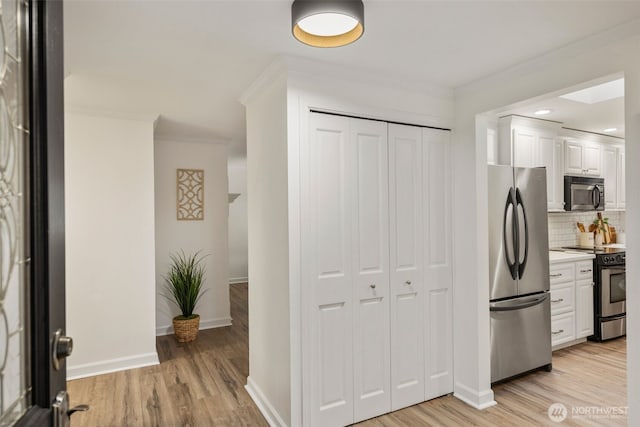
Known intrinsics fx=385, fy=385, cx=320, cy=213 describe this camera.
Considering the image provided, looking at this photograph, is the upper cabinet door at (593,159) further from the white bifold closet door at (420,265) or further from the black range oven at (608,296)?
the white bifold closet door at (420,265)

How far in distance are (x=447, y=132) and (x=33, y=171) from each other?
2.74m

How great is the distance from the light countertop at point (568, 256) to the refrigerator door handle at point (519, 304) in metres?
0.58

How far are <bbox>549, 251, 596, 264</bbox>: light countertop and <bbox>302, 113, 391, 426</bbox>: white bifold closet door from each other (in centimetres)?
222

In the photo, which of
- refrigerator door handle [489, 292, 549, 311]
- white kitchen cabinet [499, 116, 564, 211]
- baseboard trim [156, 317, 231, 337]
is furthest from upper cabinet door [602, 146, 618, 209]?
baseboard trim [156, 317, 231, 337]

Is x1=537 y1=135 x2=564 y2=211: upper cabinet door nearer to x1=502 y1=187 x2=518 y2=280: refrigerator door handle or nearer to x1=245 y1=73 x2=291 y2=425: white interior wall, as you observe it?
x1=502 y1=187 x2=518 y2=280: refrigerator door handle

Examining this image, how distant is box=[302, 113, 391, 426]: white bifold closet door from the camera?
7.96 ft

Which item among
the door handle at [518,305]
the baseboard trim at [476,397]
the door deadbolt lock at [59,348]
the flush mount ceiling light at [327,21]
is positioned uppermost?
the flush mount ceiling light at [327,21]

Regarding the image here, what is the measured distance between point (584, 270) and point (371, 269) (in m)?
2.86

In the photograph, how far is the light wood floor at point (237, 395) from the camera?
2641 millimetres

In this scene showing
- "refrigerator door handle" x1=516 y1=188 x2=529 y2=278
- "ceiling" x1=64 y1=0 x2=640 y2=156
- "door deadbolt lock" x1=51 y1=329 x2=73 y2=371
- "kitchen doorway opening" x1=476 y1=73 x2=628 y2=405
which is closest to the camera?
"door deadbolt lock" x1=51 y1=329 x2=73 y2=371

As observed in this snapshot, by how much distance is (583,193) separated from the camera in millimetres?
4434

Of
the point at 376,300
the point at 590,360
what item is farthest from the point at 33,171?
the point at 590,360

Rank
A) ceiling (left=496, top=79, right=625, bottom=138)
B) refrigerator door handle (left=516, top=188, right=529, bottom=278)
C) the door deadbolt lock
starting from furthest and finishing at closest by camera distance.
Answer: ceiling (left=496, top=79, right=625, bottom=138) < refrigerator door handle (left=516, top=188, right=529, bottom=278) < the door deadbolt lock

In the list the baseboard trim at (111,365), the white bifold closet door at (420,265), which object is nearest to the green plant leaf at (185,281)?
the baseboard trim at (111,365)
